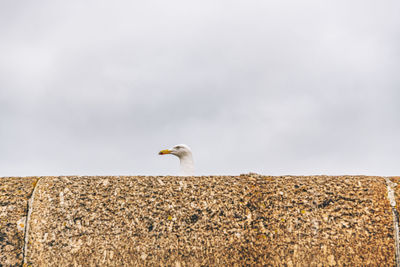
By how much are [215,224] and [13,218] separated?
4.85 feet

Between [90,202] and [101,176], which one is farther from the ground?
[101,176]

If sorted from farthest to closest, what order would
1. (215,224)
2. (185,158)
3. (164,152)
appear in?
(164,152)
(185,158)
(215,224)

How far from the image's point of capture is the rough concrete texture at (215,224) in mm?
2627

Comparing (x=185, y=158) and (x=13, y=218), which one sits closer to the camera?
(x=13, y=218)

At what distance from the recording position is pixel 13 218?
2738mm

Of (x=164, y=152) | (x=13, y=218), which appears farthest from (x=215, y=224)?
(x=164, y=152)

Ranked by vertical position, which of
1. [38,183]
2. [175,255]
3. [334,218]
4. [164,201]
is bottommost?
[175,255]

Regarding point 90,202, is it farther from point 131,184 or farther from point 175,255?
point 175,255

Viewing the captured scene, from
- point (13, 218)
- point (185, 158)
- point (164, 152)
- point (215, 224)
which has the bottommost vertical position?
point (215, 224)

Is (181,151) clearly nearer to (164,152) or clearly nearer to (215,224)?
(164,152)

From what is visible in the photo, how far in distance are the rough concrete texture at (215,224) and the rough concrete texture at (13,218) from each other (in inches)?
3.3

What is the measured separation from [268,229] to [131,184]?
106 centimetres

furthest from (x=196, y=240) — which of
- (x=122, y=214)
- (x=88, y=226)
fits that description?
(x=88, y=226)

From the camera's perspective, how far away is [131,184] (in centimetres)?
282
